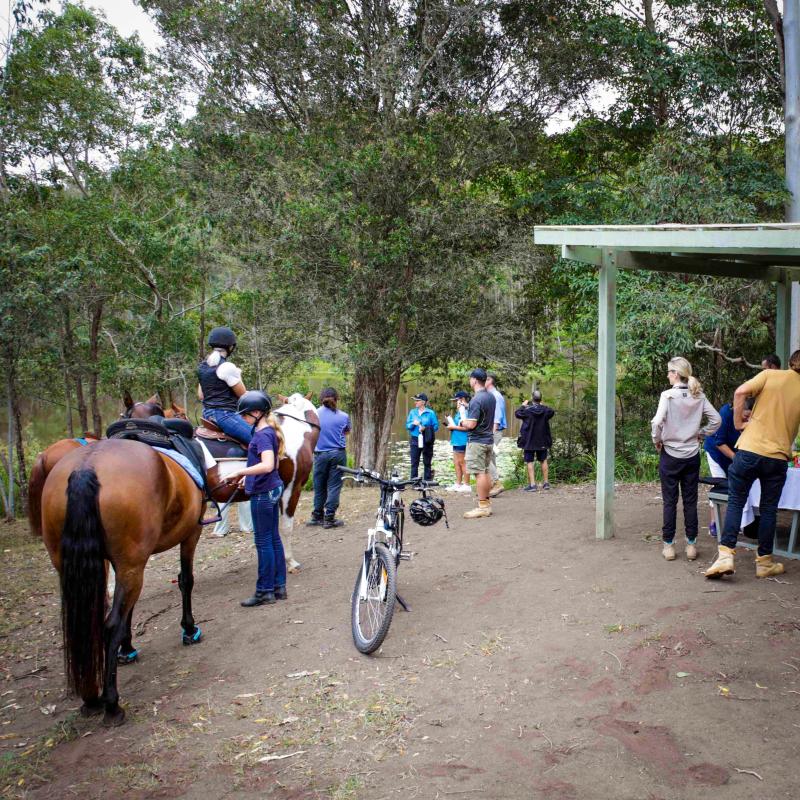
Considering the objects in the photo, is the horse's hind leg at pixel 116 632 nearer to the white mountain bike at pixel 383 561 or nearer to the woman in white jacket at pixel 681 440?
the white mountain bike at pixel 383 561

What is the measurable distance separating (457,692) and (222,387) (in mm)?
3556

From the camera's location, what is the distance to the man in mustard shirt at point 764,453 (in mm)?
6016

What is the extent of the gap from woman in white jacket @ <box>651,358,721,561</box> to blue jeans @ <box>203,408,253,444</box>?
3.69 meters

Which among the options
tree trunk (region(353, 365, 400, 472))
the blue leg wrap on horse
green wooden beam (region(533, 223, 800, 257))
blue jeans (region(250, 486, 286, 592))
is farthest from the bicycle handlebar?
tree trunk (region(353, 365, 400, 472))

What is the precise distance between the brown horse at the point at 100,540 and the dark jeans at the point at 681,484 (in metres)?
4.37

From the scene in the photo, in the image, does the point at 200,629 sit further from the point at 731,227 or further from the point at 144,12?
the point at 144,12

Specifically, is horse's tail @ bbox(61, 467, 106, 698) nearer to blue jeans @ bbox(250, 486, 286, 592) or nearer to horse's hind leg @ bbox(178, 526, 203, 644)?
horse's hind leg @ bbox(178, 526, 203, 644)

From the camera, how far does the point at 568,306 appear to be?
18672 mm

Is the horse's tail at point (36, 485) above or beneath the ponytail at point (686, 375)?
beneath

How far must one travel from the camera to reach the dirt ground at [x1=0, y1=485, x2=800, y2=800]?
377 centimetres

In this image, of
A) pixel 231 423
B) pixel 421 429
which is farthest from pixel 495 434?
pixel 231 423

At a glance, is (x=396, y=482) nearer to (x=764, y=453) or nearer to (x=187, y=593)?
(x=187, y=593)

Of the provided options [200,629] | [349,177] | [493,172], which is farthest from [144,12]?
[200,629]

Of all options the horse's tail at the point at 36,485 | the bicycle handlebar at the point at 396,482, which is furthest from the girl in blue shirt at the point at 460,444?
the horse's tail at the point at 36,485
